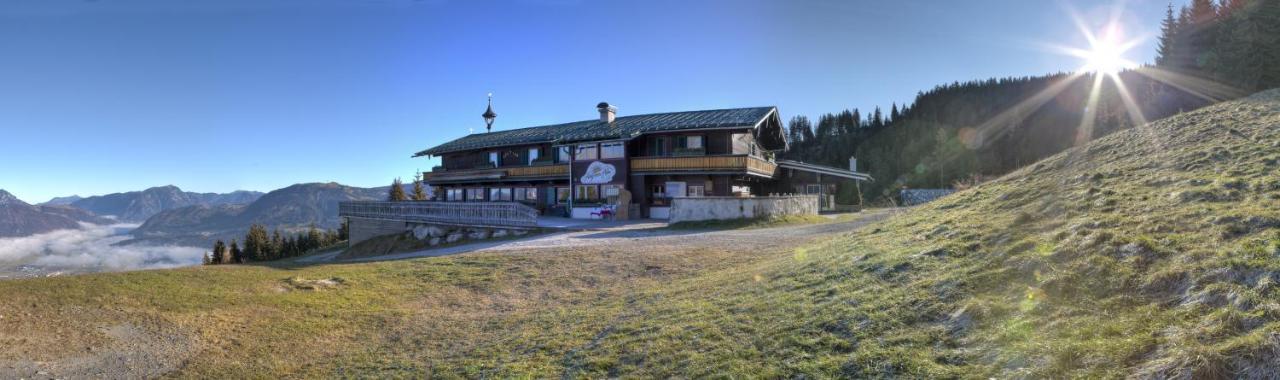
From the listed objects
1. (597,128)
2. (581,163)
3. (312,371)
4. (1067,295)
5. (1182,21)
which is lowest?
(312,371)

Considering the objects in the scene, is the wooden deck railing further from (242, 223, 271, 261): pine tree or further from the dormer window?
(242, 223, 271, 261): pine tree

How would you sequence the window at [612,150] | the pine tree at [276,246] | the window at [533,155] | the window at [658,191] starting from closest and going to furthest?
the window at [658,191], the window at [612,150], the window at [533,155], the pine tree at [276,246]

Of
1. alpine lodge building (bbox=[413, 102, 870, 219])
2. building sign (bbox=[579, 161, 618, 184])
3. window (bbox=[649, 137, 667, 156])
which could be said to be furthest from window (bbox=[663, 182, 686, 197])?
building sign (bbox=[579, 161, 618, 184])

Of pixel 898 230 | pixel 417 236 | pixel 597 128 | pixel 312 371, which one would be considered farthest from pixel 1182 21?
pixel 312 371

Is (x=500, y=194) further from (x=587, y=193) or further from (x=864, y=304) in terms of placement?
(x=864, y=304)

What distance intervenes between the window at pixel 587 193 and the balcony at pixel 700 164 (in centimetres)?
345

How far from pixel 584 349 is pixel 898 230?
7.96m

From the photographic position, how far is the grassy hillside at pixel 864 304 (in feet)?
14.3

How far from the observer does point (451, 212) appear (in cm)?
3425

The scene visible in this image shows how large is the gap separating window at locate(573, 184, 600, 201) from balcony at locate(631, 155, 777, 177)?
11.3 ft

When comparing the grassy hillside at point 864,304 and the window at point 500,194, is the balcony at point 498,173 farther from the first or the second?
the grassy hillside at point 864,304

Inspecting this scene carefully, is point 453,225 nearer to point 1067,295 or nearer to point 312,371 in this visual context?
point 312,371

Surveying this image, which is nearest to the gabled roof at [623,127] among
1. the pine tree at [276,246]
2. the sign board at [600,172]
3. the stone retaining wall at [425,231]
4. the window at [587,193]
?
the sign board at [600,172]

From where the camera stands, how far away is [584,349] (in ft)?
23.9
